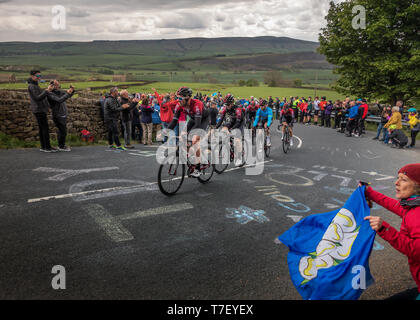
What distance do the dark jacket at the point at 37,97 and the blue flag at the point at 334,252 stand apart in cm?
1008

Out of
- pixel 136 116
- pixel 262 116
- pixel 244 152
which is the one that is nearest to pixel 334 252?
pixel 244 152

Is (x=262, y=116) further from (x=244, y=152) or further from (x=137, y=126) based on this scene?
(x=137, y=126)

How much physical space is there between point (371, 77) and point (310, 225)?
1109 inches

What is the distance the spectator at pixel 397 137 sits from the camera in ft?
53.0

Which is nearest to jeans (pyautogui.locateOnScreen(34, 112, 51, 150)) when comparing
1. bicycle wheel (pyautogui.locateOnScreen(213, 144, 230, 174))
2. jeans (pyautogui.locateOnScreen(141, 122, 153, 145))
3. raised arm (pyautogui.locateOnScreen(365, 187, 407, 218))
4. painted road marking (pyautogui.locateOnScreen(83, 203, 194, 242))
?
jeans (pyautogui.locateOnScreen(141, 122, 153, 145))

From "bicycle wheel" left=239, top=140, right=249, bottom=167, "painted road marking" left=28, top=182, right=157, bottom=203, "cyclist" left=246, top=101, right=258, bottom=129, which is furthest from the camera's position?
"cyclist" left=246, top=101, right=258, bottom=129

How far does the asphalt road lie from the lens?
3.52m

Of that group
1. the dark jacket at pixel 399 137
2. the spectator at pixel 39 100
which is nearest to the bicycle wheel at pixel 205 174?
the spectator at pixel 39 100

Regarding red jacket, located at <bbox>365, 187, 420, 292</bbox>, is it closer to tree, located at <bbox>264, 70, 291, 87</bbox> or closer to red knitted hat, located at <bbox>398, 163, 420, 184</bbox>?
red knitted hat, located at <bbox>398, 163, 420, 184</bbox>

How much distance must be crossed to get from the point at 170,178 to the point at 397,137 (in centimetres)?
1487

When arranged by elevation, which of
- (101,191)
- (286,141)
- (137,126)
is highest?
(137,126)

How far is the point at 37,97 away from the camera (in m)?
10.2

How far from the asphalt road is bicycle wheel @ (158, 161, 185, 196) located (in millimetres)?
257
